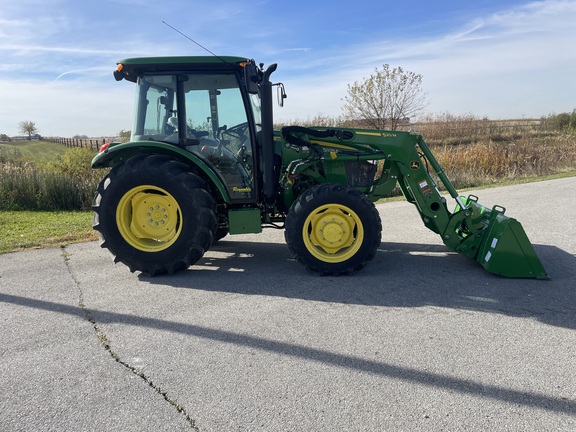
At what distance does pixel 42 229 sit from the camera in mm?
7535

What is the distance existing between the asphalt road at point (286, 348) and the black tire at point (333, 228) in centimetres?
22

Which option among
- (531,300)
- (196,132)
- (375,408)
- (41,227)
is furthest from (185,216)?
(41,227)

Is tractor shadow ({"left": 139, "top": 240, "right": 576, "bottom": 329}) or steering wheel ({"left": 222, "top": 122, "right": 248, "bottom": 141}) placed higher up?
steering wheel ({"left": 222, "top": 122, "right": 248, "bottom": 141})

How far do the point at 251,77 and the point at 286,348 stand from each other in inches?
113

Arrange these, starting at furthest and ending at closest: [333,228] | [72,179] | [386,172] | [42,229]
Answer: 1. [72,179]
2. [42,229]
3. [386,172]
4. [333,228]

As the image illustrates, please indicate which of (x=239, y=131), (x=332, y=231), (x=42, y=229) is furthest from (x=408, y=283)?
(x=42, y=229)

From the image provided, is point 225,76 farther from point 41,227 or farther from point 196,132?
point 41,227

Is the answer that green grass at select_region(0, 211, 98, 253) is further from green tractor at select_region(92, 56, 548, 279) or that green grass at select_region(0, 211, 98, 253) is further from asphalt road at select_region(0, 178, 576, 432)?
green tractor at select_region(92, 56, 548, 279)

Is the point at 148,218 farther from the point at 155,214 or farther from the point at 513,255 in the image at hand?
the point at 513,255

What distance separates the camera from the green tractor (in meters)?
4.79

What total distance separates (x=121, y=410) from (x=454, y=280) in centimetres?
355

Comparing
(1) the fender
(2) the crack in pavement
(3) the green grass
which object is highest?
(1) the fender

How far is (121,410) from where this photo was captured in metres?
2.56

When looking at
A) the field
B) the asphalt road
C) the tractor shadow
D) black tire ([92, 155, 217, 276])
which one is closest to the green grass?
the field
